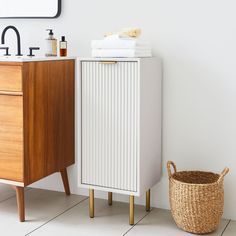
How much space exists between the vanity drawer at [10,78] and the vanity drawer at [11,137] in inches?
1.8

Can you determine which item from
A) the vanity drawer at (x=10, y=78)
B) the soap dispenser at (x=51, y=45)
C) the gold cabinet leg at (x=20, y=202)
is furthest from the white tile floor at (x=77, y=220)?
the soap dispenser at (x=51, y=45)

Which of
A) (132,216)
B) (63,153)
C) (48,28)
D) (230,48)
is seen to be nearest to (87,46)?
(48,28)

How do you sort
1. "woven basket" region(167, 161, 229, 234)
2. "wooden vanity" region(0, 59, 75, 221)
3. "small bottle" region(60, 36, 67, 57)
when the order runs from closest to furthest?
"woven basket" region(167, 161, 229, 234)
"wooden vanity" region(0, 59, 75, 221)
"small bottle" region(60, 36, 67, 57)

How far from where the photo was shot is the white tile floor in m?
2.35

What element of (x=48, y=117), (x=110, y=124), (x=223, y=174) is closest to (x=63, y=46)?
(x=48, y=117)

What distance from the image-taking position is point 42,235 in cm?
230

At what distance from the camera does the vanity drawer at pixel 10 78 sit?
2.36 metres

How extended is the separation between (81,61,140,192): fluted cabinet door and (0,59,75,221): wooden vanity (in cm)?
21

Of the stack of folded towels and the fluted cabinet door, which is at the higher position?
the stack of folded towels

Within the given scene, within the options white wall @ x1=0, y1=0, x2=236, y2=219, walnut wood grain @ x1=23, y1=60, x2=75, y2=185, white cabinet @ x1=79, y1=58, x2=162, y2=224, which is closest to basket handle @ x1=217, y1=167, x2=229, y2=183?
white wall @ x1=0, y1=0, x2=236, y2=219

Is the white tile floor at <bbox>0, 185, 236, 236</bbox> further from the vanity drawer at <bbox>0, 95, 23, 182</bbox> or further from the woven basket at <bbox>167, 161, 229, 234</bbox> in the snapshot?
the vanity drawer at <bbox>0, 95, 23, 182</bbox>

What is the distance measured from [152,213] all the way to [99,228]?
14.1 inches

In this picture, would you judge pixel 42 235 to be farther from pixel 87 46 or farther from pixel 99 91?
pixel 87 46

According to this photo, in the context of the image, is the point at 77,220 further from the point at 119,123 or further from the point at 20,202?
the point at 119,123
